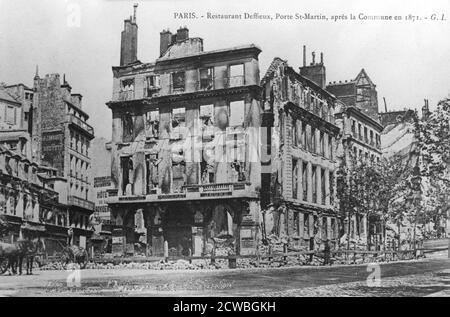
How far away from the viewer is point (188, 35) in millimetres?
11469

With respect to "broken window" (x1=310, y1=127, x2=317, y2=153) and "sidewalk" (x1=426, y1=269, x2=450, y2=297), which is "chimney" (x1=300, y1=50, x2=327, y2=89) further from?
"sidewalk" (x1=426, y1=269, x2=450, y2=297)

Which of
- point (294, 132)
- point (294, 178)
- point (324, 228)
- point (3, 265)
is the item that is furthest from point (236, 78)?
point (3, 265)

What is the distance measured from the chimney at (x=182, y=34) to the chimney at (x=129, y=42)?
75 centimetres

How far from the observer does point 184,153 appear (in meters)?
A: 12.1

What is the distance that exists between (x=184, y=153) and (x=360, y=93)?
3667mm

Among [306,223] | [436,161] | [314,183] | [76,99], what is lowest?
[306,223]

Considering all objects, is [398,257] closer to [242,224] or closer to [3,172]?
[242,224]

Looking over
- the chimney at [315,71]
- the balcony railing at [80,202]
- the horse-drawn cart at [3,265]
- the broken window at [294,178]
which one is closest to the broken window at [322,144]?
the broken window at [294,178]

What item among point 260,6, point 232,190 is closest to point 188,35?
point 260,6

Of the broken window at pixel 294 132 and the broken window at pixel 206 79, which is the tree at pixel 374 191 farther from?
the broken window at pixel 206 79

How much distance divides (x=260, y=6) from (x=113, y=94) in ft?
10.5

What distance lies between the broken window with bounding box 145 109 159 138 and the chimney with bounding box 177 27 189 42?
1.77m

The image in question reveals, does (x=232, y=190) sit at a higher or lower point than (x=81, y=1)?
lower

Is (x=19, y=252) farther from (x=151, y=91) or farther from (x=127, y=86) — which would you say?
(x=151, y=91)
